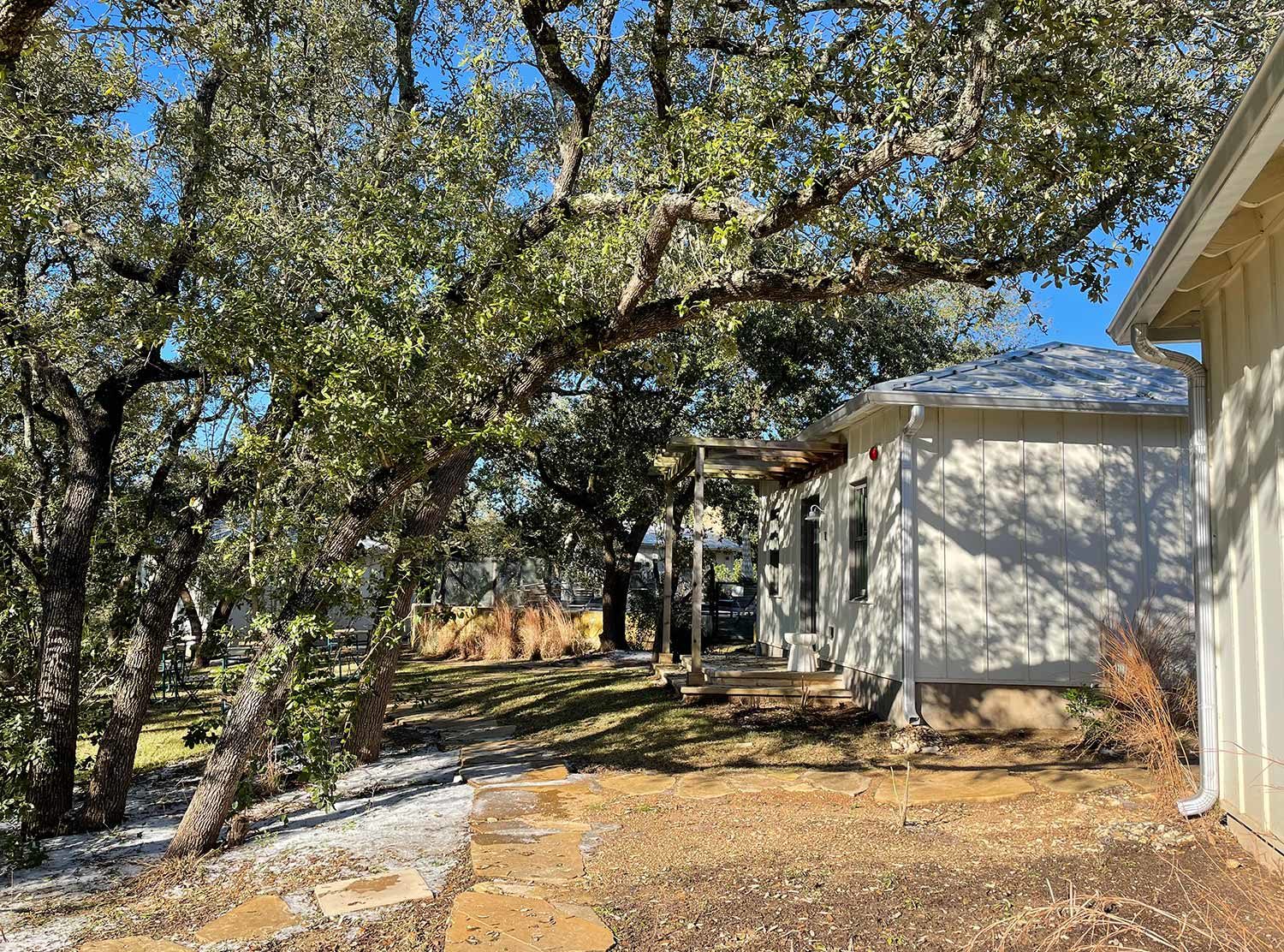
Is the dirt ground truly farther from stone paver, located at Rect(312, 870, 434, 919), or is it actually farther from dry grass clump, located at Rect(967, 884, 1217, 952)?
stone paver, located at Rect(312, 870, 434, 919)

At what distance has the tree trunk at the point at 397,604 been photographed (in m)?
6.39

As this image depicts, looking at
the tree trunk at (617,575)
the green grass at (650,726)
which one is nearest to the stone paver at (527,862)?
the green grass at (650,726)

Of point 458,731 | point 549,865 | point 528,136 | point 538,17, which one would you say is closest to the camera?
point 549,865

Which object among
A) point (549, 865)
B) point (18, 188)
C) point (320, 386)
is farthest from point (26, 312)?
point (549, 865)

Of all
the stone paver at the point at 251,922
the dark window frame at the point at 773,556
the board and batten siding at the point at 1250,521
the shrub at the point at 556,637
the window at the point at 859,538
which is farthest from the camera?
the shrub at the point at 556,637

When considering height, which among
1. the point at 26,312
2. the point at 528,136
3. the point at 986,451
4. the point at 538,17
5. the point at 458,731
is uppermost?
the point at 528,136

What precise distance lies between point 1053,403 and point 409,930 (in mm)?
6665

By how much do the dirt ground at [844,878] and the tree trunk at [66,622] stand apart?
4.69 ft

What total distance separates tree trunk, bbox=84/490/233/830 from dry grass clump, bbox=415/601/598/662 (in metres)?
10.3

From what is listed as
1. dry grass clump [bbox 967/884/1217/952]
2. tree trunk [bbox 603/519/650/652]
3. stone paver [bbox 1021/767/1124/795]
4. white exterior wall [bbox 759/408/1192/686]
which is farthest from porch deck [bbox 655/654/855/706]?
tree trunk [bbox 603/519/650/652]

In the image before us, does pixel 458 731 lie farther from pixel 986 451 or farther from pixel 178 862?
pixel 986 451

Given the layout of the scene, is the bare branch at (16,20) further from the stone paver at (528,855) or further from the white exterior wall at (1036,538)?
the white exterior wall at (1036,538)

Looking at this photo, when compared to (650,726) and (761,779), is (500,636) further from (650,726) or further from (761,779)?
(761,779)

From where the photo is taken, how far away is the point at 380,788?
24.6 feet
